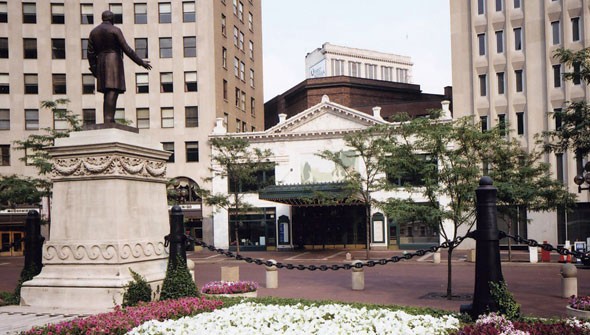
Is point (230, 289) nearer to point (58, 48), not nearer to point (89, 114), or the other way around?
point (89, 114)

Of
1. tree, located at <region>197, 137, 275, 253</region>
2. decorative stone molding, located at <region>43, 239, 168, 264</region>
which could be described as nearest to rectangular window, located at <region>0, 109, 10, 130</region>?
tree, located at <region>197, 137, 275, 253</region>

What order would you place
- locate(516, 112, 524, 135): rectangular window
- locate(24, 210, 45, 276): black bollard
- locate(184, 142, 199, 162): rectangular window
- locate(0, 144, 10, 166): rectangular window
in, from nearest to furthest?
locate(24, 210, 45, 276): black bollard
locate(516, 112, 524, 135): rectangular window
locate(0, 144, 10, 166): rectangular window
locate(184, 142, 199, 162): rectangular window

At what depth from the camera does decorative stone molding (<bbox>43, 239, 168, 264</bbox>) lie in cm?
1250

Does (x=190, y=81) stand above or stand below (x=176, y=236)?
above

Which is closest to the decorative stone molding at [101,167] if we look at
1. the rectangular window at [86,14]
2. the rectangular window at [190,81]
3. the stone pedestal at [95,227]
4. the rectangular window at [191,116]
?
the stone pedestal at [95,227]

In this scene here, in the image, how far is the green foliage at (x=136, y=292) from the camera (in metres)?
11.7

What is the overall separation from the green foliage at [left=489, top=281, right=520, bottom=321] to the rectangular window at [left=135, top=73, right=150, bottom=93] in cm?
4925

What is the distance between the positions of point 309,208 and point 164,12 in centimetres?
2138

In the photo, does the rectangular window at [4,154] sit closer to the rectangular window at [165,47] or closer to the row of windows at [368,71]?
the rectangular window at [165,47]

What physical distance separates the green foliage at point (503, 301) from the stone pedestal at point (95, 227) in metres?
7.24

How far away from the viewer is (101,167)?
12.7 m

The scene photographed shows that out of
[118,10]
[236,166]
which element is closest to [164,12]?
[118,10]

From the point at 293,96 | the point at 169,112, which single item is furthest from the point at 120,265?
the point at 293,96

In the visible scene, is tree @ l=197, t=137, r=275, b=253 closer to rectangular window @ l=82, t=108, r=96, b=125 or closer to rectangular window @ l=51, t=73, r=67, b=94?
rectangular window @ l=82, t=108, r=96, b=125
